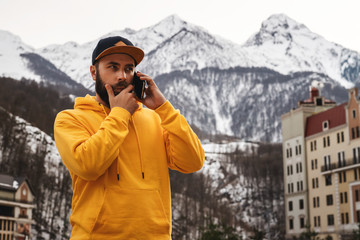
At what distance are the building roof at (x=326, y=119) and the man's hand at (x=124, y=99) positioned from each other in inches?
2630

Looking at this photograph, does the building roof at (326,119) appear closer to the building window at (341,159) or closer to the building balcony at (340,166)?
the building window at (341,159)

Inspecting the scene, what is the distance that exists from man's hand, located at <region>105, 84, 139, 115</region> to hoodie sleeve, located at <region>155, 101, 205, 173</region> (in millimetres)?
196

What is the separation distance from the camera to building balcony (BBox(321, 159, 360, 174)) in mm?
64131

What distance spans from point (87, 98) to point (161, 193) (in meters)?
0.84

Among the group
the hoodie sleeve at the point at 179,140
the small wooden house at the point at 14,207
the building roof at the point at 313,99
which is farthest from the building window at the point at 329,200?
the hoodie sleeve at the point at 179,140

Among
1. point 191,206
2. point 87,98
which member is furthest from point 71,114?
point 191,206

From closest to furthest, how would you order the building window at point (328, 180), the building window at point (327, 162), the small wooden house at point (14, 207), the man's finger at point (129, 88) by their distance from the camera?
the man's finger at point (129, 88), the small wooden house at point (14, 207), the building window at point (328, 180), the building window at point (327, 162)

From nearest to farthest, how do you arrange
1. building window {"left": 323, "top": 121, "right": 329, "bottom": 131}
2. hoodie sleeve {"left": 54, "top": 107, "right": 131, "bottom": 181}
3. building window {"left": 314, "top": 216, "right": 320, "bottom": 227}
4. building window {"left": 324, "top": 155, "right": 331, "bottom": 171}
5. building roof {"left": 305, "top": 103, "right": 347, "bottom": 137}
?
1. hoodie sleeve {"left": 54, "top": 107, "right": 131, "bottom": 181}
2. building roof {"left": 305, "top": 103, "right": 347, "bottom": 137}
3. building window {"left": 324, "top": 155, "right": 331, "bottom": 171}
4. building window {"left": 314, "top": 216, "right": 320, "bottom": 227}
5. building window {"left": 323, "top": 121, "right": 329, "bottom": 131}

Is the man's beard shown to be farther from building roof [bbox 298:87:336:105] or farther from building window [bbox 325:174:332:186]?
building roof [bbox 298:87:336:105]

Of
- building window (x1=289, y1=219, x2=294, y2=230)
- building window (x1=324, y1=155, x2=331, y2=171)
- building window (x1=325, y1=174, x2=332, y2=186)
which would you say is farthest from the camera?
building window (x1=289, y1=219, x2=294, y2=230)

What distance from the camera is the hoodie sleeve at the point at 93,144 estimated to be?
3.29 metres

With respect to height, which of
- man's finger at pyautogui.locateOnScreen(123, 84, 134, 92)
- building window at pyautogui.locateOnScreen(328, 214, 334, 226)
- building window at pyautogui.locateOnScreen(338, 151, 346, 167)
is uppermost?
building window at pyautogui.locateOnScreen(338, 151, 346, 167)

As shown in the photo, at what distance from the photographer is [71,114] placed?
3.64 metres

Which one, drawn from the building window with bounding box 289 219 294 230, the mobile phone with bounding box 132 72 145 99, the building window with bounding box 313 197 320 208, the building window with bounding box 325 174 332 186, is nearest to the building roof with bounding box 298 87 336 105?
the building window with bounding box 325 174 332 186
